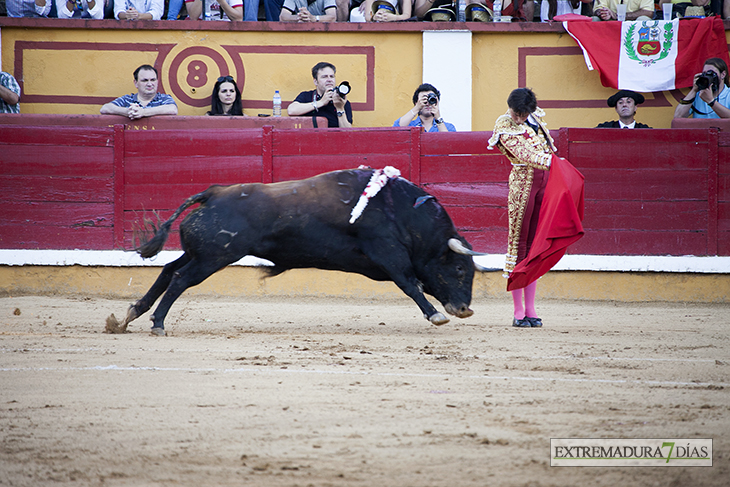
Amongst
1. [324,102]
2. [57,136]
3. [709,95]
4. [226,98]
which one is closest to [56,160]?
[57,136]

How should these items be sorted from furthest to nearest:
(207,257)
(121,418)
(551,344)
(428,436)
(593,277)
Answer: (593,277) → (207,257) → (551,344) → (121,418) → (428,436)

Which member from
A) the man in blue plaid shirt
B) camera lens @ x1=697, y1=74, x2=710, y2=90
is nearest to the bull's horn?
camera lens @ x1=697, y1=74, x2=710, y2=90

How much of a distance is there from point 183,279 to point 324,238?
835mm

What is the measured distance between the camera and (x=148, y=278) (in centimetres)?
650

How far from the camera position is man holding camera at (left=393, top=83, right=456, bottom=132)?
20.9 ft

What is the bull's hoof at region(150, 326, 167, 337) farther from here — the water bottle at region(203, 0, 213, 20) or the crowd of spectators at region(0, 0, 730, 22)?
the water bottle at region(203, 0, 213, 20)

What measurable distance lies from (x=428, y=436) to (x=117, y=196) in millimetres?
5097

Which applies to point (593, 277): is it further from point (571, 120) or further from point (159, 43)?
point (159, 43)

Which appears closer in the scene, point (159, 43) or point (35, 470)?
point (35, 470)

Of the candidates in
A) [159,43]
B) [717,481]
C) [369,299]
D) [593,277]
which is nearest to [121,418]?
[717,481]

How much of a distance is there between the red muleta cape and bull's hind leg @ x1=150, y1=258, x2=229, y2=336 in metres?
1.78

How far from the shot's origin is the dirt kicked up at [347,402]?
1.80 m

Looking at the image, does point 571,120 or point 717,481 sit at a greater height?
point 571,120

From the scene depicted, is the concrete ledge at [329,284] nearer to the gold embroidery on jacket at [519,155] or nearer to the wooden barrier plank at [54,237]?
the wooden barrier plank at [54,237]
